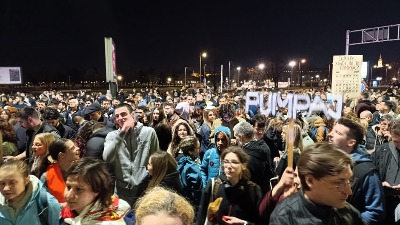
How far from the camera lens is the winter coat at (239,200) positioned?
3.65m

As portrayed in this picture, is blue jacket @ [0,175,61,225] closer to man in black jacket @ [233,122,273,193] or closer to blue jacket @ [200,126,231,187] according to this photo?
man in black jacket @ [233,122,273,193]

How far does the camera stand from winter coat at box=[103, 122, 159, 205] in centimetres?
470

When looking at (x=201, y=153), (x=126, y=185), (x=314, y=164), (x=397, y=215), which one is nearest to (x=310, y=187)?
(x=314, y=164)

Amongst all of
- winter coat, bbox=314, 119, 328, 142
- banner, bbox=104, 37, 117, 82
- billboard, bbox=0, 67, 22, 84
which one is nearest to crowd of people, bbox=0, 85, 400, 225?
winter coat, bbox=314, 119, 328, 142

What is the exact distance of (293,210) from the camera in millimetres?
2346

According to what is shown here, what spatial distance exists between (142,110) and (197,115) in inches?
86.4

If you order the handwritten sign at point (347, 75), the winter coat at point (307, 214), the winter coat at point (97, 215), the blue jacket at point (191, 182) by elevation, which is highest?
the handwritten sign at point (347, 75)

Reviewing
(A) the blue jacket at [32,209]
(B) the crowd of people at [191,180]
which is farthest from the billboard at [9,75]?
(A) the blue jacket at [32,209]

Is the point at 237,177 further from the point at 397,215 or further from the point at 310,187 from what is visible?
the point at 397,215

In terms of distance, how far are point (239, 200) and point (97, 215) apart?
1549mm

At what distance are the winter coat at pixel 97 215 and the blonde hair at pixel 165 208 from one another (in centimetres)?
70

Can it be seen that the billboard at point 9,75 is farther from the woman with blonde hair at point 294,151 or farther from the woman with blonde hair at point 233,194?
the woman with blonde hair at point 233,194

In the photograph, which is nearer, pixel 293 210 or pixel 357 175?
pixel 293 210

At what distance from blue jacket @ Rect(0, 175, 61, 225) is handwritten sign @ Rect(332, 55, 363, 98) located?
31.9ft
